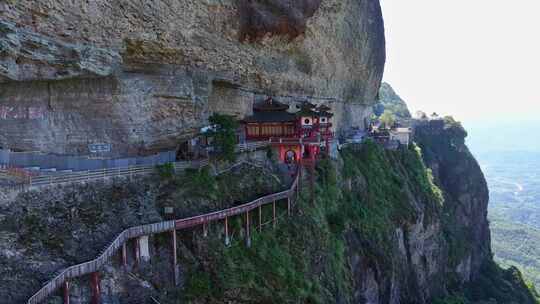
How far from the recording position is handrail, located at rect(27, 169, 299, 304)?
58.9 ft

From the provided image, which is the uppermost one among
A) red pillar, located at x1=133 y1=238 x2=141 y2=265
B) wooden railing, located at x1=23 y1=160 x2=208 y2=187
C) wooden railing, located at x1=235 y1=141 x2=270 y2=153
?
wooden railing, located at x1=235 y1=141 x2=270 y2=153

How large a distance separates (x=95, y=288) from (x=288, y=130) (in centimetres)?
2189

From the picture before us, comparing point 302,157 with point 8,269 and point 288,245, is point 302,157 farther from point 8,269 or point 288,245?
point 8,269

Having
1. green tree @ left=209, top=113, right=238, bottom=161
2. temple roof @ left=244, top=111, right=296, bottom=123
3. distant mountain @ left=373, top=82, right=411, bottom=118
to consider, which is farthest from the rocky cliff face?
distant mountain @ left=373, top=82, right=411, bottom=118

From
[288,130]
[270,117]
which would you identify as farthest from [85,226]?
[288,130]

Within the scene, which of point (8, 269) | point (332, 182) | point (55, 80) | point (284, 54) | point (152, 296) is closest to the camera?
point (8, 269)

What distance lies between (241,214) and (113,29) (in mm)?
13949

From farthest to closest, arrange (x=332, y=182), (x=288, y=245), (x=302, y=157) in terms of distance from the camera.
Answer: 1. (x=332, y=182)
2. (x=302, y=157)
3. (x=288, y=245)

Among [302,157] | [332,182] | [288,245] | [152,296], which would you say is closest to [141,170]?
[152,296]

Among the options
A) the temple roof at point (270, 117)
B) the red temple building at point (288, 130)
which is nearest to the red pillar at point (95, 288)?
the red temple building at point (288, 130)

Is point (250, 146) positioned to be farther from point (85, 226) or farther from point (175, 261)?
point (85, 226)

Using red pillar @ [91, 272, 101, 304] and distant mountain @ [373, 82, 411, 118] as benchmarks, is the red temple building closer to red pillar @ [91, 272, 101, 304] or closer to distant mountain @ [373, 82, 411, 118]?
red pillar @ [91, 272, 101, 304]

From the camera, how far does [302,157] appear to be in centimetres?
3531

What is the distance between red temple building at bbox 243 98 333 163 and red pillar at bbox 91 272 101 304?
18.3m
